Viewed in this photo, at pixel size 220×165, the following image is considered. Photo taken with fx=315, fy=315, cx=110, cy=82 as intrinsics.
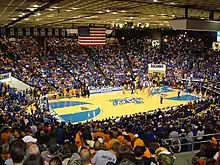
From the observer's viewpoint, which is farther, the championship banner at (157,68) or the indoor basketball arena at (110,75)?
the championship banner at (157,68)

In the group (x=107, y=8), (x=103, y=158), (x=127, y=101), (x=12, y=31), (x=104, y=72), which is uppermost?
(x=107, y=8)

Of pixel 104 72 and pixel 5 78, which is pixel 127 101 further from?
pixel 5 78

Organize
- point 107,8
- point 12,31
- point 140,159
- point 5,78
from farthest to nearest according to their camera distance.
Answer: point 12,31, point 5,78, point 107,8, point 140,159

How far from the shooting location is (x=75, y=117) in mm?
18766

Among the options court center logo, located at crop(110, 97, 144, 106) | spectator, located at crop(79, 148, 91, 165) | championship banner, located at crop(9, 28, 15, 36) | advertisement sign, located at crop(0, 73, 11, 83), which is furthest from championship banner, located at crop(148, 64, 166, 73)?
spectator, located at crop(79, 148, 91, 165)

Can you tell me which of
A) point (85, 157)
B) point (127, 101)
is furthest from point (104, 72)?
point (85, 157)

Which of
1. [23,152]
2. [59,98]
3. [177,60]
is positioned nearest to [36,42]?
[59,98]

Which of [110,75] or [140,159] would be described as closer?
[140,159]

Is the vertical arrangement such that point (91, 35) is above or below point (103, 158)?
above

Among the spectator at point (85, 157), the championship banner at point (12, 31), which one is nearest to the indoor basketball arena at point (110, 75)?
the spectator at point (85, 157)

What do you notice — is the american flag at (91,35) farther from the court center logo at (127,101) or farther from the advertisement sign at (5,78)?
the advertisement sign at (5,78)

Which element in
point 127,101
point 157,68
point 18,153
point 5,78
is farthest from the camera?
point 157,68

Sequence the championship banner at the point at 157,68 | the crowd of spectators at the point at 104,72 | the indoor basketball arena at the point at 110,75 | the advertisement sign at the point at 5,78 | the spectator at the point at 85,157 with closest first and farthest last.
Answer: the spectator at the point at 85,157
the indoor basketball arena at the point at 110,75
the crowd of spectators at the point at 104,72
the advertisement sign at the point at 5,78
the championship banner at the point at 157,68

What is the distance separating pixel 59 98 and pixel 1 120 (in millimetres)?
12339
